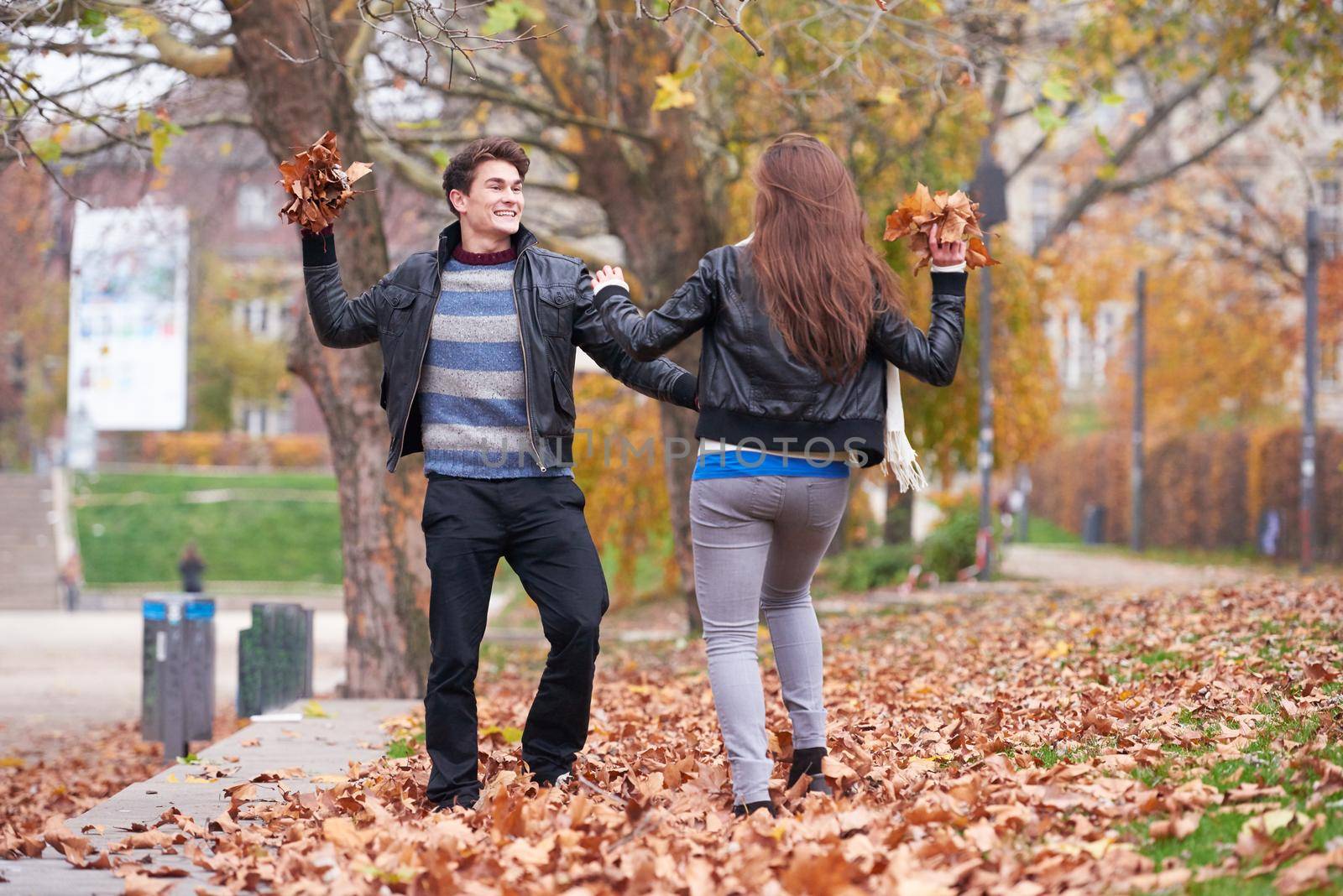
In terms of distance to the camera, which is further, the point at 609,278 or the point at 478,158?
the point at 478,158

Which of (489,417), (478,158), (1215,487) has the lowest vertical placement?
(1215,487)

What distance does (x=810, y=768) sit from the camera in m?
4.55

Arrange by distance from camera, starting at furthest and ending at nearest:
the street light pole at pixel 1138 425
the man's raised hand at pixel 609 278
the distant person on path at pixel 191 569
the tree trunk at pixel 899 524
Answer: the street light pole at pixel 1138 425, the distant person on path at pixel 191 569, the tree trunk at pixel 899 524, the man's raised hand at pixel 609 278

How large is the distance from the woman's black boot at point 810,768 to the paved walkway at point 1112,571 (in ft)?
38.5

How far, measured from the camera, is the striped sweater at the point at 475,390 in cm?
483

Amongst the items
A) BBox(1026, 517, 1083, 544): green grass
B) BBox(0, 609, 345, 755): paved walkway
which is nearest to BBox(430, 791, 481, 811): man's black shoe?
BBox(0, 609, 345, 755): paved walkway

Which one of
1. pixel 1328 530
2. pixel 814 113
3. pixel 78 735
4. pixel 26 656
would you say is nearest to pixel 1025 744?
pixel 78 735

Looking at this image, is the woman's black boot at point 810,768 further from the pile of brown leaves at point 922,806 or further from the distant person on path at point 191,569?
the distant person on path at point 191,569

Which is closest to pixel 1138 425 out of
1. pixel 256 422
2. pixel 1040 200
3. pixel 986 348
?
pixel 986 348

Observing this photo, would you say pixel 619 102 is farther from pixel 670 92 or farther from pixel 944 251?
pixel 944 251

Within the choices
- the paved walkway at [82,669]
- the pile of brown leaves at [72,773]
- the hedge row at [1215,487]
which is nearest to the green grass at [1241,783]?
the pile of brown leaves at [72,773]

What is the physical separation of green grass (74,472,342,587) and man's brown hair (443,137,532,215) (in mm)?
32555

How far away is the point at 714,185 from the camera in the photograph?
46.6 ft

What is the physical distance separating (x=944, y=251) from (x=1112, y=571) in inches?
784
